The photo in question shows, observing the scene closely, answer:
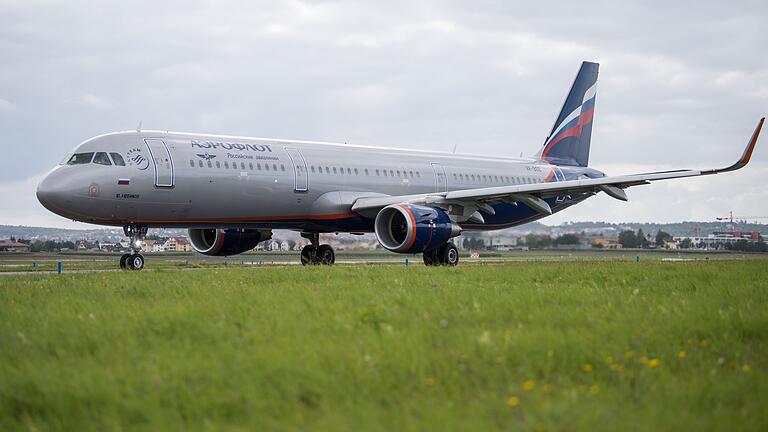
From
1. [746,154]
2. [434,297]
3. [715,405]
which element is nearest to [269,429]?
[715,405]

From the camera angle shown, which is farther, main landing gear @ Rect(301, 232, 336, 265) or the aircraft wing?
main landing gear @ Rect(301, 232, 336, 265)

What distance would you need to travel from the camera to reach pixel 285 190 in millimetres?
26734

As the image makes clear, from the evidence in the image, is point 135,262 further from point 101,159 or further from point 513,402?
point 513,402

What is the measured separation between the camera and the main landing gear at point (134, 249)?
78.0 ft

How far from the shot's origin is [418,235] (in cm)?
2534

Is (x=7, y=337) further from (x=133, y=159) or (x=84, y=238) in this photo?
(x=84, y=238)

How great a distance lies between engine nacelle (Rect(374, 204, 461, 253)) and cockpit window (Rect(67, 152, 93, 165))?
8.45 meters

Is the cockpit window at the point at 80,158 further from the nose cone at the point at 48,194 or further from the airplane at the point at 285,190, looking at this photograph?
the nose cone at the point at 48,194

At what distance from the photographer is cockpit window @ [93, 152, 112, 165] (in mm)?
23781

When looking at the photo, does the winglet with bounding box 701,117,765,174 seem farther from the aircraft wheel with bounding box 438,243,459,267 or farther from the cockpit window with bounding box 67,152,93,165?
the cockpit window with bounding box 67,152,93,165

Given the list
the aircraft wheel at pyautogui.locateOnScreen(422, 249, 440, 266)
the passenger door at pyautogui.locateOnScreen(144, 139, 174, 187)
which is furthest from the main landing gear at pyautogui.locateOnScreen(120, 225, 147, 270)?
the aircraft wheel at pyautogui.locateOnScreen(422, 249, 440, 266)

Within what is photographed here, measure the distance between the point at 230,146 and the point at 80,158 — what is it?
4.38m

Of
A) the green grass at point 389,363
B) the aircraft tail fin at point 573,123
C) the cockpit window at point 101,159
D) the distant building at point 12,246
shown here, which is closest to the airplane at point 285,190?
the cockpit window at point 101,159

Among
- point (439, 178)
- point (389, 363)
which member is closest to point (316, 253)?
point (439, 178)
